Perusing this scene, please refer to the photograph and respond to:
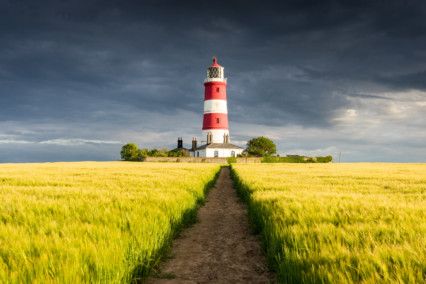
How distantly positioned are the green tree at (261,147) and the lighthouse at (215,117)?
939 cm

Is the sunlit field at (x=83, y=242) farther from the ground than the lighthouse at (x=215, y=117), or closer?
closer

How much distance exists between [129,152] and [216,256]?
239 feet

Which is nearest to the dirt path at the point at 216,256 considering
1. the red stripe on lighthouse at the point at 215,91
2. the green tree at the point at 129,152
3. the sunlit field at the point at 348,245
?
the sunlit field at the point at 348,245

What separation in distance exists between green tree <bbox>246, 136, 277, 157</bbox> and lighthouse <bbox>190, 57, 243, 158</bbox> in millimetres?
9391

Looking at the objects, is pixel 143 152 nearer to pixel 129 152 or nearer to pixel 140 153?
pixel 140 153

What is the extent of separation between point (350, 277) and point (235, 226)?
18.3 feet

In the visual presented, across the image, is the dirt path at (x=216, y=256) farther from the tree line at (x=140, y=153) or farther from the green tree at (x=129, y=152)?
the green tree at (x=129, y=152)

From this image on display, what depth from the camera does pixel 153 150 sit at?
235 ft

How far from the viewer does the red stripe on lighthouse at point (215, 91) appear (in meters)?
67.1

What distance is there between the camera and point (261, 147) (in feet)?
255

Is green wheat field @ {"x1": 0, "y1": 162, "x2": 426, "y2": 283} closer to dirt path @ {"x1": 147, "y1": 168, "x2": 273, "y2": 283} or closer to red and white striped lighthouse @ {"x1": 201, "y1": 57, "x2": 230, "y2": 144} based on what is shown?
dirt path @ {"x1": 147, "y1": 168, "x2": 273, "y2": 283}

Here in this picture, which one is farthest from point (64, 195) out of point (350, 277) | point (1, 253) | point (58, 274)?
point (350, 277)

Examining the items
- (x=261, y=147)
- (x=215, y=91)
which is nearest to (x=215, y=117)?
(x=215, y=91)

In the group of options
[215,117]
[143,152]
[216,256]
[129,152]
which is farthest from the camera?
[129,152]
